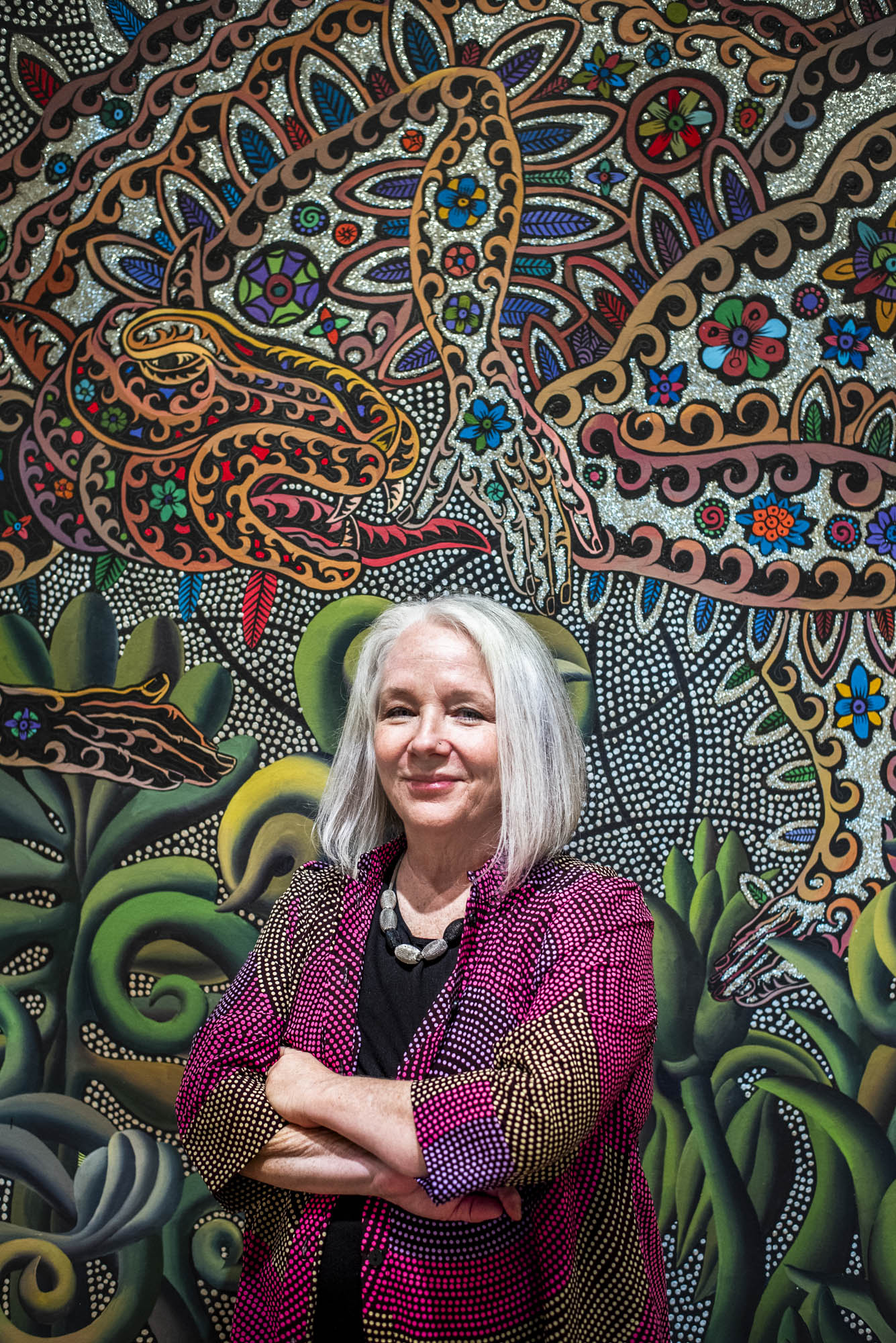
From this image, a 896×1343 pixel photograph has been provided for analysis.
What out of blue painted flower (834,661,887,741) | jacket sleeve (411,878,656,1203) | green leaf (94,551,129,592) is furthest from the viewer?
green leaf (94,551,129,592)

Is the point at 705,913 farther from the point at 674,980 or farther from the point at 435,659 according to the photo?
the point at 435,659

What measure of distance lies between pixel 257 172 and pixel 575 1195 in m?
1.92

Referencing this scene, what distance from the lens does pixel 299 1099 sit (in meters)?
1.45

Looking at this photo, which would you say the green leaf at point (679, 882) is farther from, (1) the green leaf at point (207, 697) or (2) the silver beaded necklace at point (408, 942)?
(1) the green leaf at point (207, 697)

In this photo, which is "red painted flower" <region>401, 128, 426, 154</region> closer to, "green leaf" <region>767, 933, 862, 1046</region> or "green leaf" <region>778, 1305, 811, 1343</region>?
"green leaf" <region>767, 933, 862, 1046</region>

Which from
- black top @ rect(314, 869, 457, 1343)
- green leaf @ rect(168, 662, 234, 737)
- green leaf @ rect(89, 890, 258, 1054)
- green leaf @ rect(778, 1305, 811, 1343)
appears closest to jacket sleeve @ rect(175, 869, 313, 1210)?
black top @ rect(314, 869, 457, 1343)

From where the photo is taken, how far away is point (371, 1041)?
1.54m

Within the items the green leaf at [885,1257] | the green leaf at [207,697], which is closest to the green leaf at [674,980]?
the green leaf at [885,1257]

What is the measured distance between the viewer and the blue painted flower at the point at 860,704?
2.09 meters

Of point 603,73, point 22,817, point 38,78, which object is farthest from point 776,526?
point 38,78

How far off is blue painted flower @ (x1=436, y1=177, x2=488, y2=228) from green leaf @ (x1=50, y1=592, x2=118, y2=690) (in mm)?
1012

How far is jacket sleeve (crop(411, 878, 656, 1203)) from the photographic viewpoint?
4.35 ft

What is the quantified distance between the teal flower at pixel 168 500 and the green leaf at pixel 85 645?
206 millimetres

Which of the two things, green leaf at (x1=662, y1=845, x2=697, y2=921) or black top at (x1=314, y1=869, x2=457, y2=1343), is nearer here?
black top at (x1=314, y1=869, x2=457, y2=1343)
